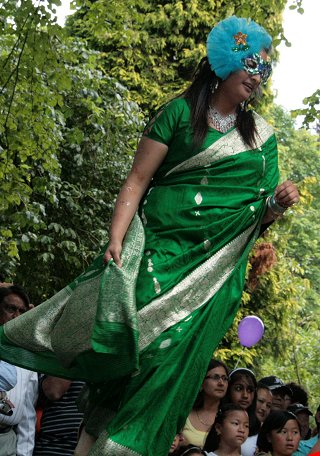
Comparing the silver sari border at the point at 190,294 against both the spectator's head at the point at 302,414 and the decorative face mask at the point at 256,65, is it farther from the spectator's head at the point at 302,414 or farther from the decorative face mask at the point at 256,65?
the spectator's head at the point at 302,414

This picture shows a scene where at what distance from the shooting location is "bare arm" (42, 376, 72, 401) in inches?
240

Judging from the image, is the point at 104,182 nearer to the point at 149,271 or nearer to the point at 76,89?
the point at 76,89

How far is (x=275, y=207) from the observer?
464 centimetres

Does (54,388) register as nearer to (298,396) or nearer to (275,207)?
(275,207)

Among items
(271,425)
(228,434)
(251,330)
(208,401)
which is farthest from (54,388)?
(251,330)

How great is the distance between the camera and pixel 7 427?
5816 mm

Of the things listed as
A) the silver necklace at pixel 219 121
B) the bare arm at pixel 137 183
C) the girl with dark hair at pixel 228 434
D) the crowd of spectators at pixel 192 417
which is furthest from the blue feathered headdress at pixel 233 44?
the girl with dark hair at pixel 228 434

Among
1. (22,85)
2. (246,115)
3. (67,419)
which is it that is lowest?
(67,419)

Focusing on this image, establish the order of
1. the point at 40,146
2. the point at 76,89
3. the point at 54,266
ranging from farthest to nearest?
1. the point at 54,266
2. the point at 76,89
3. the point at 40,146

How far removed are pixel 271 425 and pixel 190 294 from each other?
2.86m

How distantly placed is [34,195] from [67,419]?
24.0 ft

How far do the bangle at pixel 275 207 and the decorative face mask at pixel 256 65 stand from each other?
0.54m

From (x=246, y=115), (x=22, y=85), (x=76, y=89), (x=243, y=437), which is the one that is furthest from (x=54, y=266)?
(x=246, y=115)

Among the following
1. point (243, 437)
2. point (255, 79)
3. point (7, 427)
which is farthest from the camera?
Answer: point (243, 437)
